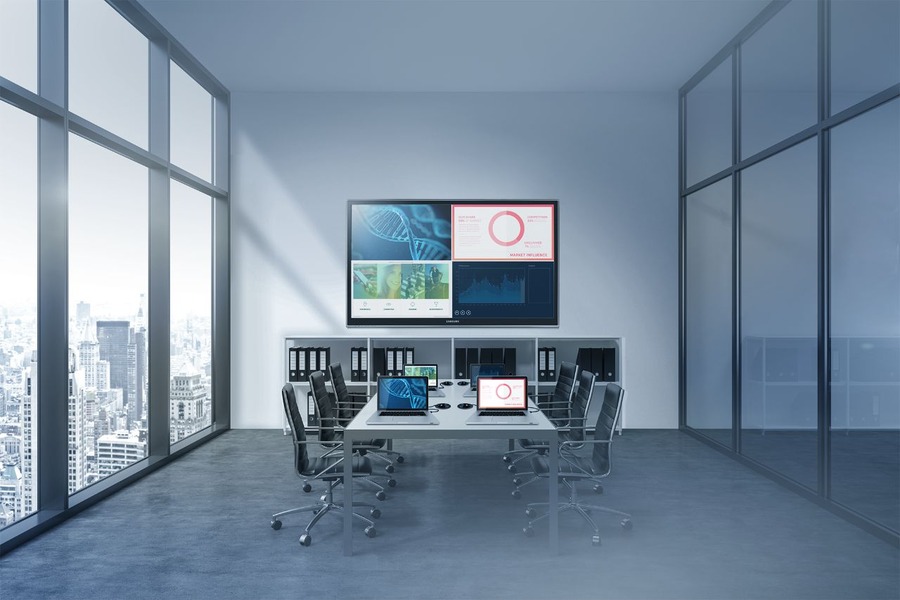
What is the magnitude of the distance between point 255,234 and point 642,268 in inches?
188

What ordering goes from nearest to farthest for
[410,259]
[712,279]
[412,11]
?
[412,11]
[712,279]
[410,259]

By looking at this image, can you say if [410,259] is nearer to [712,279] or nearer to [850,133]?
[712,279]


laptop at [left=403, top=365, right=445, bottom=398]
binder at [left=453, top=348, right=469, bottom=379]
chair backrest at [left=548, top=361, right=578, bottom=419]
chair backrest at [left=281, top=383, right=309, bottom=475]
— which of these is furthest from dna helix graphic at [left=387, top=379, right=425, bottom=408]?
binder at [left=453, top=348, right=469, bottom=379]

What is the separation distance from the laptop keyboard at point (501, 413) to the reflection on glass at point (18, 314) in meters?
3.04

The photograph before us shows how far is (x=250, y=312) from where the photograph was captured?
7207mm

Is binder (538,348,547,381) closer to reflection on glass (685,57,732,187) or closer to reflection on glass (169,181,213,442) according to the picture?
reflection on glass (685,57,732,187)

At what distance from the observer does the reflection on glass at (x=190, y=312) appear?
5.99 metres

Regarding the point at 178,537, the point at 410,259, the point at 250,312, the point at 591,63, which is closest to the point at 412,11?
the point at 591,63

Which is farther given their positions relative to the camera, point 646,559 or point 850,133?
point 850,133

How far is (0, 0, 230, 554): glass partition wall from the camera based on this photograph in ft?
12.6

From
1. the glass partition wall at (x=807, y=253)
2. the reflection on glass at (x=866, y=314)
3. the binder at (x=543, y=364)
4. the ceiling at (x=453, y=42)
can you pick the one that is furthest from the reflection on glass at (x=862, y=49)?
the binder at (x=543, y=364)

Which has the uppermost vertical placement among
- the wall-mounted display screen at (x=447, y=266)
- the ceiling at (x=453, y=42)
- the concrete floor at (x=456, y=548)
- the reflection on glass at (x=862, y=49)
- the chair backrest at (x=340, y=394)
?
the ceiling at (x=453, y=42)

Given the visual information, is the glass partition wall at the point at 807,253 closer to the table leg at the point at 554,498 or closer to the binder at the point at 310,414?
the table leg at the point at 554,498

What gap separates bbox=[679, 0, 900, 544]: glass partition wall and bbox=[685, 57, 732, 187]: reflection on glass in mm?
28
